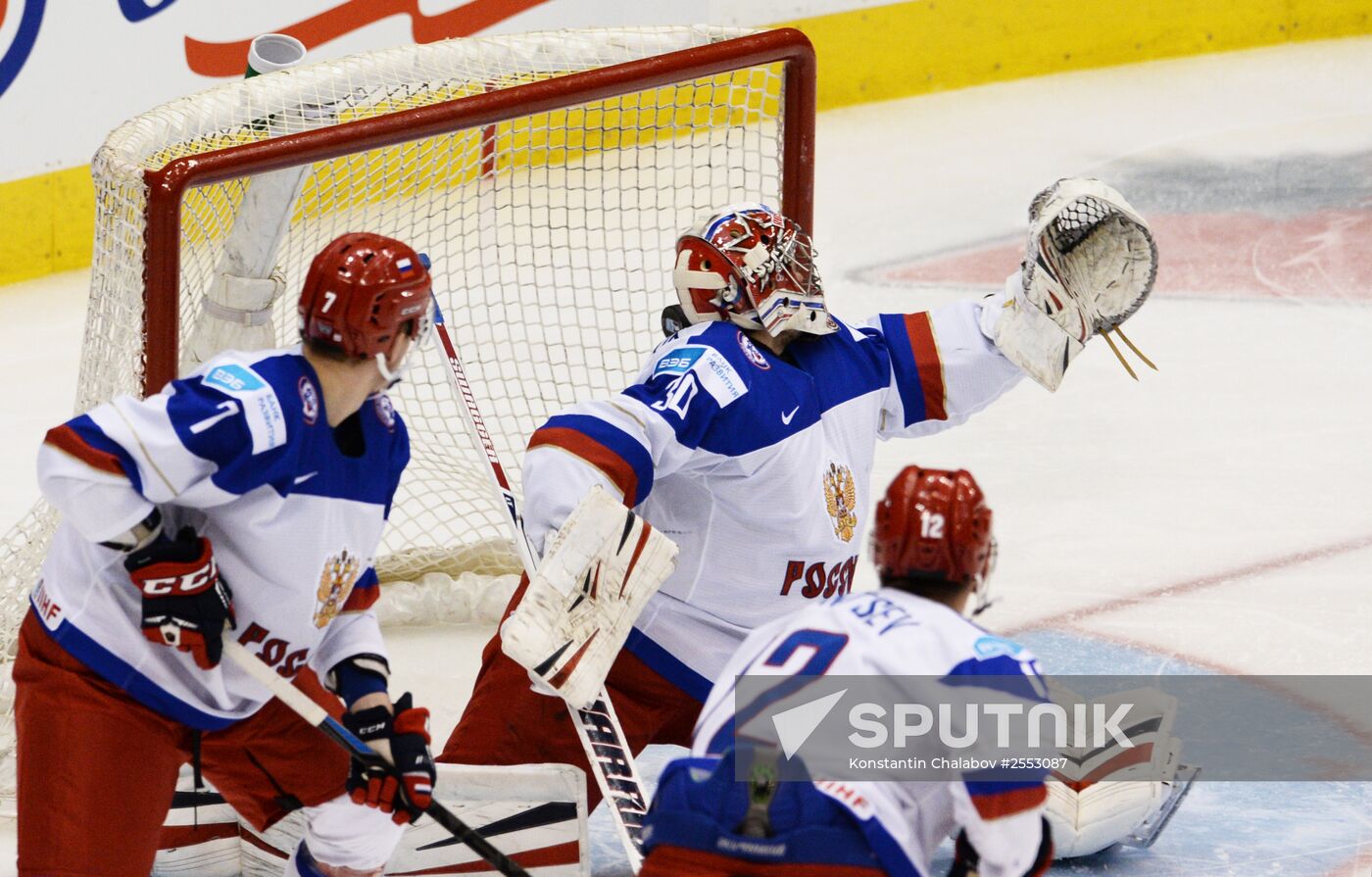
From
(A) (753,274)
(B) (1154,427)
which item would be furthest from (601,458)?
(B) (1154,427)

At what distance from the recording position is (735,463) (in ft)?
9.41

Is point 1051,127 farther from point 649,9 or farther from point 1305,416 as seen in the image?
point 1305,416

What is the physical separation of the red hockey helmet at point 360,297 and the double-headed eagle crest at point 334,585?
0.92ft

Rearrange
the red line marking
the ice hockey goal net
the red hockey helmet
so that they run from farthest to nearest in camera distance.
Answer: the red line marking, the ice hockey goal net, the red hockey helmet

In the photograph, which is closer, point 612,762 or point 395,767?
point 395,767

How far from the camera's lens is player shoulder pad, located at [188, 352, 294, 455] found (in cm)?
233

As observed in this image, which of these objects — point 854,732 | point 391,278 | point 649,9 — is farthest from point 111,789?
point 649,9

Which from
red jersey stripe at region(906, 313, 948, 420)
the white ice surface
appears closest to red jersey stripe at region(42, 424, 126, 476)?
the white ice surface

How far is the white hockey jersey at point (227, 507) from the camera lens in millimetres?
2311

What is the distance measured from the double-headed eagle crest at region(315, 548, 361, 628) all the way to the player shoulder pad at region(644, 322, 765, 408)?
22.4 inches

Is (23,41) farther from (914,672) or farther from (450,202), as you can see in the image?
(914,672)

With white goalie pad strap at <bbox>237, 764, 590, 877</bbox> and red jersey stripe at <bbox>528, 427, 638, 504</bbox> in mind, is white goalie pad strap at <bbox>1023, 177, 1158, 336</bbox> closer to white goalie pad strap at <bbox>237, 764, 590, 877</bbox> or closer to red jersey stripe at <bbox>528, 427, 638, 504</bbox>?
red jersey stripe at <bbox>528, 427, 638, 504</bbox>

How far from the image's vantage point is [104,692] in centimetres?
246

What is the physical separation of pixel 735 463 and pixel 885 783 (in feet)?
2.79
